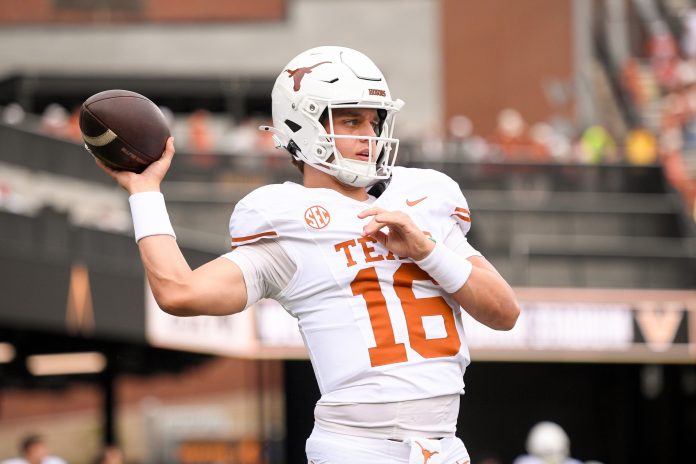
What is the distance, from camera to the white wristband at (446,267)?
4.01m

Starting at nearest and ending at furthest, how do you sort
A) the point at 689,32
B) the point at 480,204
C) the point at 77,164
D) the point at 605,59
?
the point at 77,164
the point at 480,204
the point at 689,32
the point at 605,59

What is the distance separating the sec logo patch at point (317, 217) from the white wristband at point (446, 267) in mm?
287

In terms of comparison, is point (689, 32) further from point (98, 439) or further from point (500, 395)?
point (98, 439)

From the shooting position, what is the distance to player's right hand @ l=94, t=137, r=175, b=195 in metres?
3.99

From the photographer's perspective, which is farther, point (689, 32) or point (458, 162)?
point (689, 32)

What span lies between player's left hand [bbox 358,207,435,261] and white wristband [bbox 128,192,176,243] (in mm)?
527

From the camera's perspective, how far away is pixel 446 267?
13.2 feet

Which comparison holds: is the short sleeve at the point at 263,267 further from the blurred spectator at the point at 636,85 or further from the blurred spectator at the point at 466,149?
the blurred spectator at the point at 636,85

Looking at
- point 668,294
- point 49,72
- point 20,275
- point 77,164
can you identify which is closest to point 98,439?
point 77,164

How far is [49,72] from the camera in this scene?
27.5 metres

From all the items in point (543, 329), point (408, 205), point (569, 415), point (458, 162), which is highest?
point (408, 205)

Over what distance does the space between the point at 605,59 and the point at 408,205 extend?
22559 mm

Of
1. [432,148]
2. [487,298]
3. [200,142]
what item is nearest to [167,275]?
[487,298]

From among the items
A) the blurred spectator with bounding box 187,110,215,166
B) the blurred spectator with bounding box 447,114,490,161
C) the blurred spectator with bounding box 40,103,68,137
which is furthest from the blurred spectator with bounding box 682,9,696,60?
the blurred spectator with bounding box 40,103,68,137
